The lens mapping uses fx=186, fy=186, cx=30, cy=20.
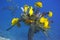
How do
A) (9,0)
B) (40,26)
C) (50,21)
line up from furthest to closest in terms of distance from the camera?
(9,0) → (50,21) → (40,26)

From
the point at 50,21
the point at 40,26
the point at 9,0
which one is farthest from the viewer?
the point at 9,0

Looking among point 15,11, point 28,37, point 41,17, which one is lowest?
point 28,37

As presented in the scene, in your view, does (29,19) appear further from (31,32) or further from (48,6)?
(48,6)

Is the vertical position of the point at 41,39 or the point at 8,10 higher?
the point at 8,10

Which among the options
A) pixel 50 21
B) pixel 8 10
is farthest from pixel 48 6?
pixel 8 10

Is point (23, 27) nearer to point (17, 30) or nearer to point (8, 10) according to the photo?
point (17, 30)

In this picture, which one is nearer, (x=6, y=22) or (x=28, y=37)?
(x=28, y=37)
